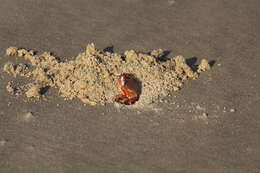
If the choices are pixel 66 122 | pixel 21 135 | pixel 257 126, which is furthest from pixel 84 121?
pixel 257 126

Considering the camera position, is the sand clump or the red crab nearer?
the red crab

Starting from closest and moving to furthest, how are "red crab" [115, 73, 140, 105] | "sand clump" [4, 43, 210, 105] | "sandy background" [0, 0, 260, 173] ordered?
1. "sandy background" [0, 0, 260, 173]
2. "red crab" [115, 73, 140, 105]
3. "sand clump" [4, 43, 210, 105]

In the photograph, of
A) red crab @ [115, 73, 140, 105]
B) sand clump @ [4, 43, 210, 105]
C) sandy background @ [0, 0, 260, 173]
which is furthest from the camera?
sand clump @ [4, 43, 210, 105]

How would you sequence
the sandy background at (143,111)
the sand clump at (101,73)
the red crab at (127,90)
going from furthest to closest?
the sand clump at (101,73), the red crab at (127,90), the sandy background at (143,111)

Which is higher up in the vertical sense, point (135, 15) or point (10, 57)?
point (135, 15)

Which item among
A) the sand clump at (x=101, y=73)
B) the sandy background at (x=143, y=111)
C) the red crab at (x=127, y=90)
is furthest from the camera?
the sand clump at (x=101, y=73)

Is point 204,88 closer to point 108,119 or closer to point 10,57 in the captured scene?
point 108,119
